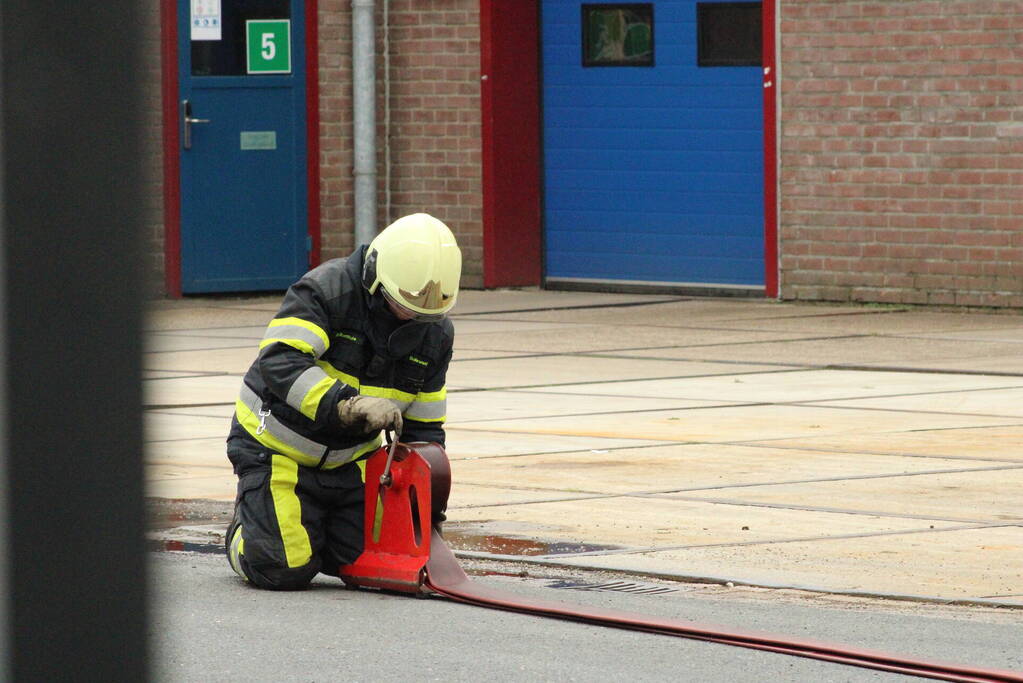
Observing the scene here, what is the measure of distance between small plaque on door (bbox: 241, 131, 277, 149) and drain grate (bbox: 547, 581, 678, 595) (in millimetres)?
11732

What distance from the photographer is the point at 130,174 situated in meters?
1.17

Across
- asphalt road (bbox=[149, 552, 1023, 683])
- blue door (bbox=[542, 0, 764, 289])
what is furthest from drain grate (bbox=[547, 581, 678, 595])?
blue door (bbox=[542, 0, 764, 289])

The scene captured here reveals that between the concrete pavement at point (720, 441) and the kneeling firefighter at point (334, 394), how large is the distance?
1.58ft

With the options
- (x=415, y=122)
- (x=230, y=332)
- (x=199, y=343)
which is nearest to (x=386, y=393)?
(x=199, y=343)

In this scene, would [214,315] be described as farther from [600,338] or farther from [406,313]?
[406,313]

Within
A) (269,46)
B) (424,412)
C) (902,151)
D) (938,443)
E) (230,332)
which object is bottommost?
(938,443)

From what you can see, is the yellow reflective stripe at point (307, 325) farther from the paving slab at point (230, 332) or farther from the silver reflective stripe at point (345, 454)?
the paving slab at point (230, 332)

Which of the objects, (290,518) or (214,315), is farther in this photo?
(214,315)

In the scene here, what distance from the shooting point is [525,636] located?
5.50 m

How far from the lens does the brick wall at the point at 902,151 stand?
15.1m

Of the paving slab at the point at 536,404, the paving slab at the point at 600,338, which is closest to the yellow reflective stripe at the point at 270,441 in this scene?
the paving slab at the point at 536,404

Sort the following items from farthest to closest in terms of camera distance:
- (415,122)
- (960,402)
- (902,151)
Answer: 1. (415,122)
2. (902,151)
3. (960,402)

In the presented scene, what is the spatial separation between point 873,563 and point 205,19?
11.9m

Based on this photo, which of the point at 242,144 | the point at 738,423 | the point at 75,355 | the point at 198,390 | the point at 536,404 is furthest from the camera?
the point at 242,144
